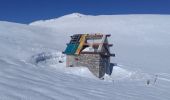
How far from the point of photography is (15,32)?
803 inches

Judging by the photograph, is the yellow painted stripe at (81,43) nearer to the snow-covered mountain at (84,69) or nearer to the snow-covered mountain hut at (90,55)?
the snow-covered mountain hut at (90,55)

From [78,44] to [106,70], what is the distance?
5.04ft

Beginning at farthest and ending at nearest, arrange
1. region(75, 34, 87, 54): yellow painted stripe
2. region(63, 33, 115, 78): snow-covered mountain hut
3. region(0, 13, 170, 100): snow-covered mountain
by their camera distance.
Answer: region(75, 34, 87, 54): yellow painted stripe → region(63, 33, 115, 78): snow-covered mountain hut → region(0, 13, 170, 100): snow-covered mountain

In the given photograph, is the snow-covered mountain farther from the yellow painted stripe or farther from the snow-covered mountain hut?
the yellow painted stripe

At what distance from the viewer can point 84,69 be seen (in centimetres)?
1278

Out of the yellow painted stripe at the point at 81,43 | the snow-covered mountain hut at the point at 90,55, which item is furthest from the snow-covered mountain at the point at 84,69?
Answer: the yellow painted stripe at the point at 81,43

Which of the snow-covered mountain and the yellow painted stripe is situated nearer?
the snow-covered mountain

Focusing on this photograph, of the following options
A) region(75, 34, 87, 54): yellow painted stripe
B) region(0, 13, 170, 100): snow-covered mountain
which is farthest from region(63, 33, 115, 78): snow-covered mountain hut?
region(0, 13, 170, 100): snow-covered mountain

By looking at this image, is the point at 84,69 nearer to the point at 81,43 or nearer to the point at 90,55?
the point at 90,55

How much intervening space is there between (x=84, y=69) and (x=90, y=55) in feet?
2.15

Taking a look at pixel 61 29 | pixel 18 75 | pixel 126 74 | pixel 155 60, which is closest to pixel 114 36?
pixel 61 29

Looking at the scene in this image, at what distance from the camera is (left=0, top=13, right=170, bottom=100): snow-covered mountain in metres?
6.46

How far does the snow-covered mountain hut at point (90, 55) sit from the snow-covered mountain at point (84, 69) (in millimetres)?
415

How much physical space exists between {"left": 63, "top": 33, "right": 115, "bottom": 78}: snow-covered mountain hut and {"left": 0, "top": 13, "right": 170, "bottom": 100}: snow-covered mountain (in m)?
0.42
